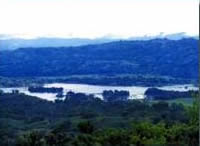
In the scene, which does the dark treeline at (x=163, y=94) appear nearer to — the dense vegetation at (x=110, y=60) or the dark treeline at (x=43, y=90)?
the dark treeline at (x=43, y=90)

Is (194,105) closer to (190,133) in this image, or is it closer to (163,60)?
(190,133)

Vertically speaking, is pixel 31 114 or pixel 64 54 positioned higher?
pixel 64 54

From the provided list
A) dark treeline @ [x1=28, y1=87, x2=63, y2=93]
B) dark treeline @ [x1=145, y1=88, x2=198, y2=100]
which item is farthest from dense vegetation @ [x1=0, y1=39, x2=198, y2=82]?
dark treeline @ [x1=145, y1=88, x2=198, y2=100]

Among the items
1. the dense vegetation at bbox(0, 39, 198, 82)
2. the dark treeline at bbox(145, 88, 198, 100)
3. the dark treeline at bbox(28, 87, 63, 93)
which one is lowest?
the dark treeline at bbox(145, 88, 198, 100)

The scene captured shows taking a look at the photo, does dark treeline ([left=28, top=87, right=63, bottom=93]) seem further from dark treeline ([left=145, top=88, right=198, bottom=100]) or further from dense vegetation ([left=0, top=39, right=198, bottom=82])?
dark treeline ([left=145, top=88, right=198, bottom=100])

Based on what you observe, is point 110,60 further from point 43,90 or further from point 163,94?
point 163,94

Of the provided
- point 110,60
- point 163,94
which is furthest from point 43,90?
point 110,60

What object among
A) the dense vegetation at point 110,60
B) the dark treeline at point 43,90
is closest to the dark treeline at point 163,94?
the dark treeline at point 43,90

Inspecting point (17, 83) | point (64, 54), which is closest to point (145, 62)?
point (64, 54)
